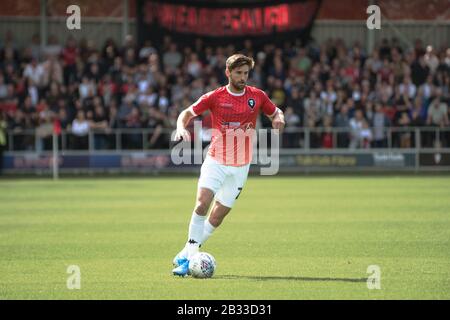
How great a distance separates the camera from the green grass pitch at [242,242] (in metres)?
9.38

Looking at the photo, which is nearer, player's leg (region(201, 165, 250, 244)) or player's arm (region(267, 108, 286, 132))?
player's arm (region(267, 108, 286, 132))

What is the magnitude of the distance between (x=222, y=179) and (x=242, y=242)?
9.98 feet

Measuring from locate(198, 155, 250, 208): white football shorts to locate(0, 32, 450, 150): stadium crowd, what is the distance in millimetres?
17912

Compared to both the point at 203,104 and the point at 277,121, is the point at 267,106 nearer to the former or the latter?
the point at 277,121

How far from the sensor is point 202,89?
30.1m

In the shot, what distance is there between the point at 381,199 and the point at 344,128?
→ 31.7 feet

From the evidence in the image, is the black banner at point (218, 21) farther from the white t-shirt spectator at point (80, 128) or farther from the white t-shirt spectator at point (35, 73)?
the white t-shirt spectator at point (80, 128)

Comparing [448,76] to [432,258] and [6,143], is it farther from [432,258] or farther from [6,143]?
[432,258]

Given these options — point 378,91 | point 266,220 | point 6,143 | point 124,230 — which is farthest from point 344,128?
point 124,230

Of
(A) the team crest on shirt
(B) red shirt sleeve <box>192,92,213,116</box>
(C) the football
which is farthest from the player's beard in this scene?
(C) the football

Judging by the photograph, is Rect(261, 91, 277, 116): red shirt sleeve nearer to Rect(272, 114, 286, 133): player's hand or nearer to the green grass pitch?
Rect(272, 114, 286, 133): player's hand

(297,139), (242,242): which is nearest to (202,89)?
(297,139)

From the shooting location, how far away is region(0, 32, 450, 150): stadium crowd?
97.2 ft

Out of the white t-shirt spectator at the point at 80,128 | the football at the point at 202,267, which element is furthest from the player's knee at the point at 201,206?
the white t-shirt spectator at the point at 80,128
